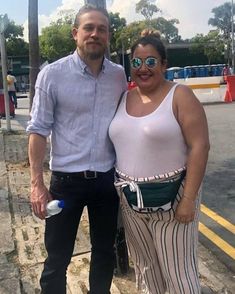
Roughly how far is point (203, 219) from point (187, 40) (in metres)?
68.9

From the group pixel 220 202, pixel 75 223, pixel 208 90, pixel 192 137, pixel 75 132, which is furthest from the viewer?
pixel 208 90

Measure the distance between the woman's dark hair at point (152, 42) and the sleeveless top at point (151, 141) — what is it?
0.21 metres

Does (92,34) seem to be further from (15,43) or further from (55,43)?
(15,43)

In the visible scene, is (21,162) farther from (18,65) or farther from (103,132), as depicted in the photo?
(18,65)

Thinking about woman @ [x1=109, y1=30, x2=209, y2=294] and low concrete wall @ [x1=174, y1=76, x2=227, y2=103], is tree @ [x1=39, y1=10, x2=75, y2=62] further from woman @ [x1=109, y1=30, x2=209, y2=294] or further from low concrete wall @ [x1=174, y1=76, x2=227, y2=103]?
woman @ [x1=109, y1=30, x2=209, y2=294]

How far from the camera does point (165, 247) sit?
2.61 m

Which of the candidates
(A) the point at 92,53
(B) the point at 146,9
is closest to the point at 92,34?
(A) the point at 92,53

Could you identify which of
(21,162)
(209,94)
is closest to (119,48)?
(209,94)

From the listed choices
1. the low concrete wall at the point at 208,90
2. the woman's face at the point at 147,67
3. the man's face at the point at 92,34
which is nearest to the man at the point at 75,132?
the man's face at the point at 92,34

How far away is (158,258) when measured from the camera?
8.97 ft

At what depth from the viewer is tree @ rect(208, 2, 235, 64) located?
54.3m

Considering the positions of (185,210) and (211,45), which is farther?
(211,45)

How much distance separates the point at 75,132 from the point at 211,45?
5538cm

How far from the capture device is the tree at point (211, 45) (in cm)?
5403
